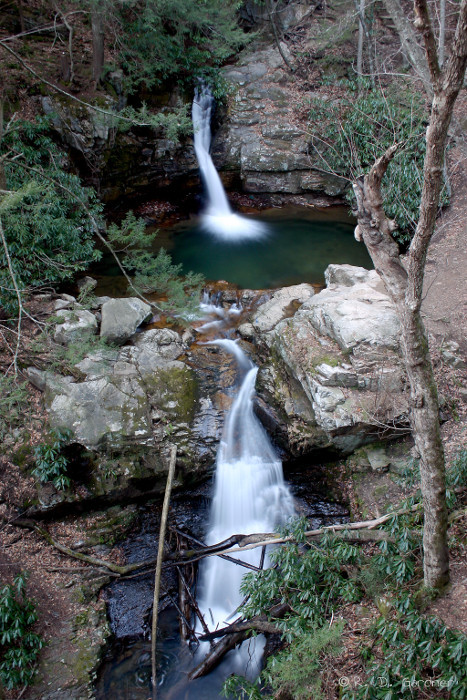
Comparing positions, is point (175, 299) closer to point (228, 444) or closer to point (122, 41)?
point (228, 444)

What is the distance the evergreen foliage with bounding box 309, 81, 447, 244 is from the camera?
1299 cm

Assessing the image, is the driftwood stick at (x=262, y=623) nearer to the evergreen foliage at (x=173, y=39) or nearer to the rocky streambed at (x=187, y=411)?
the rocky streambed at (x=187, y=411)

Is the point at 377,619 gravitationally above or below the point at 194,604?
above

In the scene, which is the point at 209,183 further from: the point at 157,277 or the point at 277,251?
the point at 157,277

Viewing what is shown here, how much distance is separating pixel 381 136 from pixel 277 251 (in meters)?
4.78

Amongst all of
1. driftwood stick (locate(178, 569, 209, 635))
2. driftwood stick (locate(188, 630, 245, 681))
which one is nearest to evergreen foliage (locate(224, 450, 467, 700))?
driftwood stick (locate(188, 630, 245, 681))

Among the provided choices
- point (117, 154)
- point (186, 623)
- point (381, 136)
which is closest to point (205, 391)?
point (186, 623)

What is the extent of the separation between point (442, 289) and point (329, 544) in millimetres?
7049

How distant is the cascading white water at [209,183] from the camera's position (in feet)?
52.1

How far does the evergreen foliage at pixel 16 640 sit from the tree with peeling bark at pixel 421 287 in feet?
17.7

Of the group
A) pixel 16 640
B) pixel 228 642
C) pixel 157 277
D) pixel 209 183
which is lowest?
pixel 228 642

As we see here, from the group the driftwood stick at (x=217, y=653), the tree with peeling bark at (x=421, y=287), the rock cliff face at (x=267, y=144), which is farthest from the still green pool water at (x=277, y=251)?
the driftwood stick at (x=217, y=653)

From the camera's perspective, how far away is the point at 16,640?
6.40 meters

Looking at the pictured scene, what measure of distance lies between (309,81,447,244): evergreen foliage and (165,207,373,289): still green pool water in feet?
4.37
